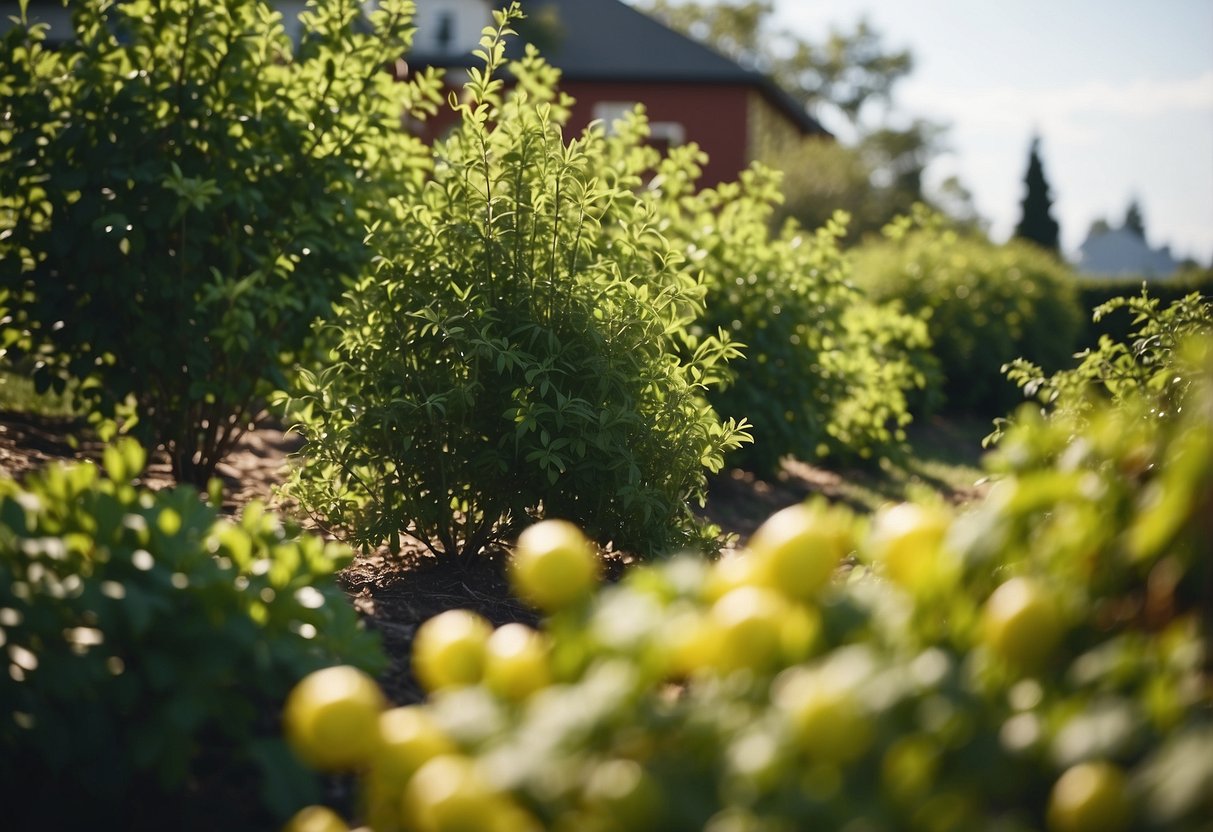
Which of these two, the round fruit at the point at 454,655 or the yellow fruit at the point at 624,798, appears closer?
the yellow fruit at the point at 624,798

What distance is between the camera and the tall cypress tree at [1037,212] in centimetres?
3166

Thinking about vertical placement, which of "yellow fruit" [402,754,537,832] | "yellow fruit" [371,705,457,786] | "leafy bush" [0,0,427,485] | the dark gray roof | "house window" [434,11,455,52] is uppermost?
"house window" [434,11,455,52]

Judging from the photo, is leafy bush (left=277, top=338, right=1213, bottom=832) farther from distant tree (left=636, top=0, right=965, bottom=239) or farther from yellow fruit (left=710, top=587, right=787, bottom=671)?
distant tree (left=636, top=0, right=965, bottom=239)

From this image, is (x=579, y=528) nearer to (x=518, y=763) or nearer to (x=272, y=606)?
(x=272, y=606)

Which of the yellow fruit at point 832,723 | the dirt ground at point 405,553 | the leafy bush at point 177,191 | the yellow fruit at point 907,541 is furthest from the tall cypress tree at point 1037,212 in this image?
the yellow fruit at point 832,723

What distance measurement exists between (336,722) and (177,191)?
307 cm

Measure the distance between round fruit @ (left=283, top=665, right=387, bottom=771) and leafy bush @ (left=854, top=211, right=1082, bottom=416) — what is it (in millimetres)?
10510

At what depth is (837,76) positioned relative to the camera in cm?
4653

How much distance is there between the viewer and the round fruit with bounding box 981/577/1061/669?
4.81 ft

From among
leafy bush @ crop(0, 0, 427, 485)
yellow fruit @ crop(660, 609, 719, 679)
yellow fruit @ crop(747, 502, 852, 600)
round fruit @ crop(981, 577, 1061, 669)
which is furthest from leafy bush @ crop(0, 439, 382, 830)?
leafy bush @ crop(0, 0, 427, 485)

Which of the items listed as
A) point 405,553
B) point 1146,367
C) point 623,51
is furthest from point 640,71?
point 1146,367

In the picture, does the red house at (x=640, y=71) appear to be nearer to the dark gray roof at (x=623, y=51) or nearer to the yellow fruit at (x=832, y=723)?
the dark gray roof at (x=623, y=51)

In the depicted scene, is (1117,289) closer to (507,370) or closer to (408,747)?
(507,370)

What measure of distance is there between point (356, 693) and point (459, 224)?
235 cm
